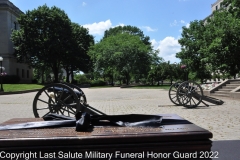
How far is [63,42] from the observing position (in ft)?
151

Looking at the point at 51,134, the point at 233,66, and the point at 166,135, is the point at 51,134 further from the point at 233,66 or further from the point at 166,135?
the point at 233,66

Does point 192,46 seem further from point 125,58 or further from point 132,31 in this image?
point 132,31

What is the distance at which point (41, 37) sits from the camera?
45812 millimetres

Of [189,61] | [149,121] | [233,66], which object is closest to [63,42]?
[189,61]

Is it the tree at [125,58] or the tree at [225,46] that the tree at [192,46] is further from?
the tree at [125,58]

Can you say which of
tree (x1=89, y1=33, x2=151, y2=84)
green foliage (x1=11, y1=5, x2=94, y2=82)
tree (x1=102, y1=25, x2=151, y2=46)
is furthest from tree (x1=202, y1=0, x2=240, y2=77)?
tree (x1=102, y1=25, x2=151, y2=46)

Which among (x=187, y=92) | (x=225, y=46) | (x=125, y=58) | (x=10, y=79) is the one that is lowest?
(x=187, y=92)

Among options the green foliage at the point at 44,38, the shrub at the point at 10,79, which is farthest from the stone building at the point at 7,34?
the shrub at the point at 10,79

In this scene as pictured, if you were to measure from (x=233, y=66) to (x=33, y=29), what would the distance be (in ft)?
108

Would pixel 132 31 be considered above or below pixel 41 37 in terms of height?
above

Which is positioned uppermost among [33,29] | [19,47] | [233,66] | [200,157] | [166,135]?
Result: [33,29]

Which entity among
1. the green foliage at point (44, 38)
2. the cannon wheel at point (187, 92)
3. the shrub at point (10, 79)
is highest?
the green foliage at point (44, 38)

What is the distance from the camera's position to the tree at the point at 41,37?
45.0 m

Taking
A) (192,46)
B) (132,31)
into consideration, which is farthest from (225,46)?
(132,31)
